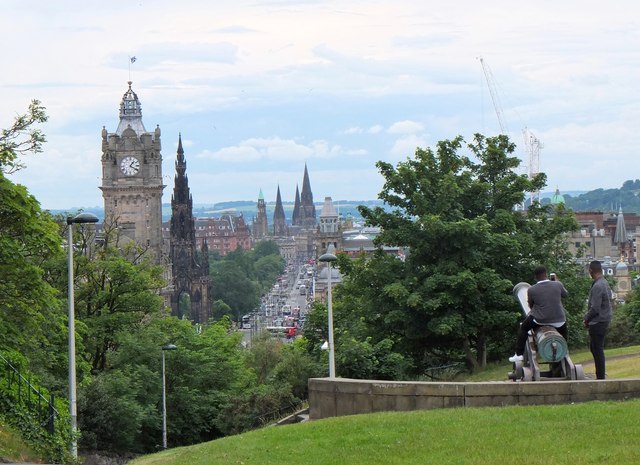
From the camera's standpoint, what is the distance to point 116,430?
145 ft

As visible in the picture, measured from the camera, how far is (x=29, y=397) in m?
26.5

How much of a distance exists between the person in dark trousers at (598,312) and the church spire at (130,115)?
438ft

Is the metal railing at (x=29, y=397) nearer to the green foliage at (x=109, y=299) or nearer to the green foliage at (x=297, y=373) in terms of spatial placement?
the green foliage at (x=297, y=373)

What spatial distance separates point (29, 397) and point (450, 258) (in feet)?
60.8

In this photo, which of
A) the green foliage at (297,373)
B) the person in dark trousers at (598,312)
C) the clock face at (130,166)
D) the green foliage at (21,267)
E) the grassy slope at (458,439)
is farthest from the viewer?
the clock face at (130,166)

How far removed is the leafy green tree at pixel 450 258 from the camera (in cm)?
4116

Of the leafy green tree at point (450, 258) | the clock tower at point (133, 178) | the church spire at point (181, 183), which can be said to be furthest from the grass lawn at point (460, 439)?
the church spire at point (181, 183)

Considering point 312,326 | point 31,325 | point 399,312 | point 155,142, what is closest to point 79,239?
point 312,326

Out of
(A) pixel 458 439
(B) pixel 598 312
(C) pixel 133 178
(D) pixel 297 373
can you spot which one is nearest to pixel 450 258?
(D) pixel 297 373

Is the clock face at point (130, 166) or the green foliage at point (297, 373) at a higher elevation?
the clock face at point (130, 166)

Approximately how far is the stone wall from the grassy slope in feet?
1.67

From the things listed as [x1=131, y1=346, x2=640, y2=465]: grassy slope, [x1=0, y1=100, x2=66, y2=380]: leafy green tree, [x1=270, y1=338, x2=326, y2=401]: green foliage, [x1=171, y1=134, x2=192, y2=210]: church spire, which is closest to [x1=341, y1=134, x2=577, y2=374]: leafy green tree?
[x1=270, y1=338, x2=326, y2=401]: green foliage

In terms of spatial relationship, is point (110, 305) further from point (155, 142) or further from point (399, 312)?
point (155, 142)

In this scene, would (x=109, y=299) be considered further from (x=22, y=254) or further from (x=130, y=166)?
(x=130, y=166)
